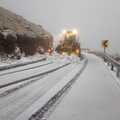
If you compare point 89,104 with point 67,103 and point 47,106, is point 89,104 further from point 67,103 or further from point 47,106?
point 47,106

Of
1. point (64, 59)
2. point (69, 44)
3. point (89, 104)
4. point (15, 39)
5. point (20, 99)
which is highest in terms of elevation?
point (15, 39)

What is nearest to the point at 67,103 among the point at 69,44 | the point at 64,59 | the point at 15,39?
the point at 64,59

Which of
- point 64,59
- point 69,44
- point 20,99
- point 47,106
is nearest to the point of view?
point 47,106

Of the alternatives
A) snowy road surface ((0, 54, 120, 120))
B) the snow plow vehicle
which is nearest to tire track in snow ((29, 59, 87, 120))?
snowy road surface ((0, 54, 120, 120))

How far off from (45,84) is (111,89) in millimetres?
2652

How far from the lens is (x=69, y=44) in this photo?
23172 mm

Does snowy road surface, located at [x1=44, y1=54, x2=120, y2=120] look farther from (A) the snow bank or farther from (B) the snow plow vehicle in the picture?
(B) the snow plow vehicle

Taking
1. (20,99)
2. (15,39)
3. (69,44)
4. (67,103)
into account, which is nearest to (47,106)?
(67,103)

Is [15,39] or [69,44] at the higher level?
[15,39]

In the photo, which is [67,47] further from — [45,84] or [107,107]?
[107,107]

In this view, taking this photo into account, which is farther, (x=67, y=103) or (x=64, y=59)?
(x=64, y=59)

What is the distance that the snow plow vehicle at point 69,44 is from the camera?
21.3 m

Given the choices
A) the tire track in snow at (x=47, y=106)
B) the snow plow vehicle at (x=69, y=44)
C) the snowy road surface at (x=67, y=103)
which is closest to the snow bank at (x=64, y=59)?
the snow plow vehicle at (x=69, y=44)

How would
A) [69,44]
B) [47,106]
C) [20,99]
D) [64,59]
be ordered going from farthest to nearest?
[69,44]
[64,59]
[20,99]
[47,106]
